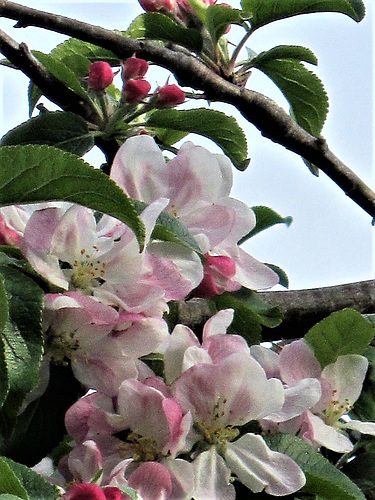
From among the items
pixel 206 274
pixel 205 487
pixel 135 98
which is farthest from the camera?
pixel 135 98

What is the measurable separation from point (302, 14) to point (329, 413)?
728 mm

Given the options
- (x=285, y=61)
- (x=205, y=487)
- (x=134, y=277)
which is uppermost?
(x=285, y=61)

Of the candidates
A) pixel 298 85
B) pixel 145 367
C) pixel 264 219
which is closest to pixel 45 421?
pixel 145 367

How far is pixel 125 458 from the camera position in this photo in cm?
72

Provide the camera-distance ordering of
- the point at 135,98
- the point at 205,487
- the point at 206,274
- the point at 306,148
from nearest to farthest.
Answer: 1. the point at 205,487
2. the point at 206,274
3. the point at 135,98
4. the point at 306,148

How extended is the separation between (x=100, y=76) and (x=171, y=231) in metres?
0.42


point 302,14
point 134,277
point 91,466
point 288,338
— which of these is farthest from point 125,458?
point 302,14

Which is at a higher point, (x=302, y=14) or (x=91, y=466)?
(x=302, y=14)

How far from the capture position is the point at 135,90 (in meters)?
1.05

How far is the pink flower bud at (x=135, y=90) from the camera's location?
1.05 m

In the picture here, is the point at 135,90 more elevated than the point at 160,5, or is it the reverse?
the point at 160,5

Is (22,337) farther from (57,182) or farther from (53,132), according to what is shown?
(53,132)

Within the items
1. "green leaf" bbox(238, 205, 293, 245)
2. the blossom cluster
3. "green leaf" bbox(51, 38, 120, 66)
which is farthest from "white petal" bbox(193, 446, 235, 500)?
"green leaf" bbox(51, 38, 120, 66)

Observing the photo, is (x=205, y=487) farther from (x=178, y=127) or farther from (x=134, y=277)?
(x=178, y=127)
